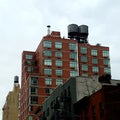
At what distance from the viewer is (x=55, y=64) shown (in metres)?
140

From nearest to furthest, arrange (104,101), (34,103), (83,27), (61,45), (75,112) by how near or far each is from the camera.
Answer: (104,101) < (75,112) < (34,103) < (61,45) < (83,27)

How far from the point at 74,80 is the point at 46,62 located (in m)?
63.3

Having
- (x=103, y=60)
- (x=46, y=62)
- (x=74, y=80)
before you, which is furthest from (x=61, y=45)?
(x=74, y=80)

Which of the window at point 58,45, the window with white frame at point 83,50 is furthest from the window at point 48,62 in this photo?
the window with white frame at point 83,50

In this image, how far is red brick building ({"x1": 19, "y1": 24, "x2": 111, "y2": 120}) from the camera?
13462 cm

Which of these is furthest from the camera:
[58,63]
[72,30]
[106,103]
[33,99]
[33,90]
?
[72,30]

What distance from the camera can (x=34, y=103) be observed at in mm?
131375

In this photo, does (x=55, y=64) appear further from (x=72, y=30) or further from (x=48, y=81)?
(x=72, y=30)

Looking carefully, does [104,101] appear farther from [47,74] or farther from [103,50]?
[103,50]

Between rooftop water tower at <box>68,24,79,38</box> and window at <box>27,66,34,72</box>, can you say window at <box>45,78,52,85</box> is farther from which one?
rooftop water tower at <box>68,24,79,38</box>

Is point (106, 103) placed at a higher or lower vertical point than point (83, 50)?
lower

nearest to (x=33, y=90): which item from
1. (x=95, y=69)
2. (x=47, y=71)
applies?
→ (x=47, y=71)

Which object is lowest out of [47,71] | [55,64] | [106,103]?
[106,103]

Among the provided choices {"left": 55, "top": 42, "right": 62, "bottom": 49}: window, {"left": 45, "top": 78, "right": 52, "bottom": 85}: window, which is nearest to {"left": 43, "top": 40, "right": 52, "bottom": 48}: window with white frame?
{"left": 55, "top": 42, "right": 62, "bottom": 49}: window
